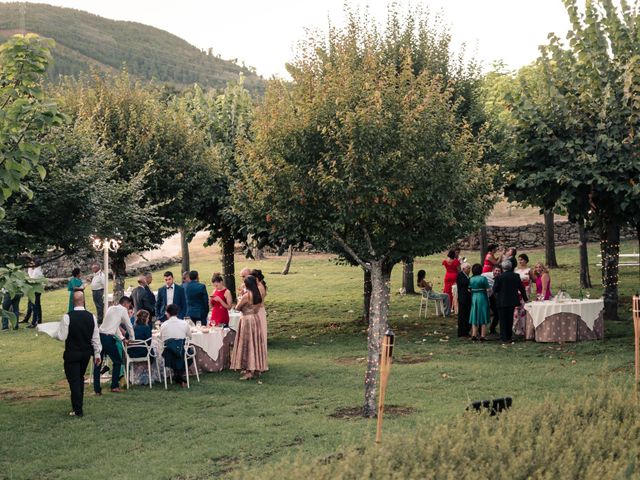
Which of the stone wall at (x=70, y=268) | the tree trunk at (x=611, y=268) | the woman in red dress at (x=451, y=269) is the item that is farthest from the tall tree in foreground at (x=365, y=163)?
the stone wall at (x=70, y=268)

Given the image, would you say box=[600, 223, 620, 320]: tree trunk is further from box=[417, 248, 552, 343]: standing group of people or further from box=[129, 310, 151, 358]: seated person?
box=[129, 310, 151, 358]: seated person

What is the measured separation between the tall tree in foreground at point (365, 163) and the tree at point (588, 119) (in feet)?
21.6

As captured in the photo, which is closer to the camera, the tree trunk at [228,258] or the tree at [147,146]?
the tree at [147,146]

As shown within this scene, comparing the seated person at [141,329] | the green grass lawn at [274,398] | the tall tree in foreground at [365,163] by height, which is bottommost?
the green grass lawn at [274,398]

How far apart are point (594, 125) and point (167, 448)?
14629 mm

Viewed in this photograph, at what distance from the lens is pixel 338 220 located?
16484 millimetres

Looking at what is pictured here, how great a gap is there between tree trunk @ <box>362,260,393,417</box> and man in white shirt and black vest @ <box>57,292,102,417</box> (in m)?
4.67

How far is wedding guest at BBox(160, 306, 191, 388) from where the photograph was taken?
18781mm

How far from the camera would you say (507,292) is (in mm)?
22875

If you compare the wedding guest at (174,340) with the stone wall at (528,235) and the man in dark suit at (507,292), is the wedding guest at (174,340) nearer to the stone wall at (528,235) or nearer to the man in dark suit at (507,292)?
the man in dark suit at (507,292)

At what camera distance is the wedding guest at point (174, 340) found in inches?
739

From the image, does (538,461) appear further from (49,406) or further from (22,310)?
(22,310)

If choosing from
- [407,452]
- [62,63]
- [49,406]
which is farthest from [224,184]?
[62,63]

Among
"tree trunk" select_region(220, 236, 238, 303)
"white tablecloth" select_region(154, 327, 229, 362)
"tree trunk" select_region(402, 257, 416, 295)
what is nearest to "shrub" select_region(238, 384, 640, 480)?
"white tablecloth" select_region(154, 327, 229, 362)
